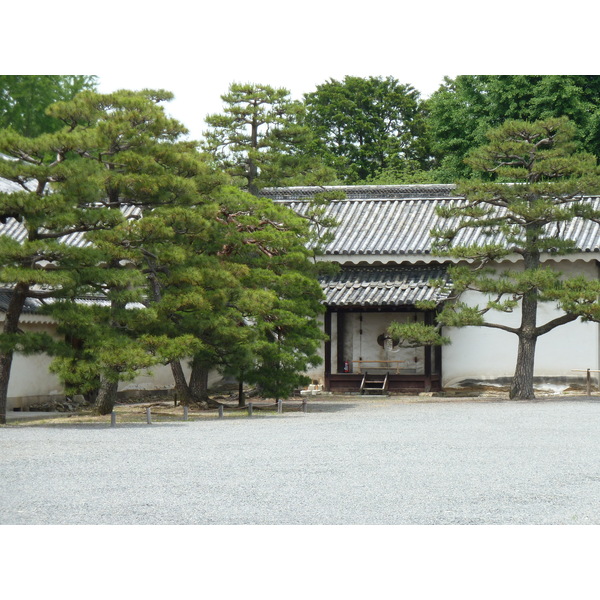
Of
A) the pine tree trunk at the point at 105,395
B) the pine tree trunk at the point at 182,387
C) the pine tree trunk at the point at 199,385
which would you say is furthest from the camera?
the pine tree trunk at the point at 199,385

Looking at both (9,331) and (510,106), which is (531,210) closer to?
(9,331)

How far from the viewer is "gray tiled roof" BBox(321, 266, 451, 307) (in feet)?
73.5

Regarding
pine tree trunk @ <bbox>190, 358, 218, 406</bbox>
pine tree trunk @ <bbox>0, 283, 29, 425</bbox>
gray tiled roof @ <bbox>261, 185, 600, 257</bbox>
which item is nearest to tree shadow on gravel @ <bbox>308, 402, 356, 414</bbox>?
pine tree trunk @ <bbox>190, 358, 218, 406</bbox>

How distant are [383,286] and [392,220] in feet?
9.22

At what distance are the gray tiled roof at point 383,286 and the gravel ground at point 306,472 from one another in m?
7.34

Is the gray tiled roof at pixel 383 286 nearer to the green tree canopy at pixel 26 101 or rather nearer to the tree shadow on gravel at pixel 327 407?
the tree shadow on gravel at pixel 327 407

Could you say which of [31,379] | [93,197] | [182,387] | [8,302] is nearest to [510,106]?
[182,387]

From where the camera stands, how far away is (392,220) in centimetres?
2528

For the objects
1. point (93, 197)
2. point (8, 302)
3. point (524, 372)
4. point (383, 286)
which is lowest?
point (524, 372)

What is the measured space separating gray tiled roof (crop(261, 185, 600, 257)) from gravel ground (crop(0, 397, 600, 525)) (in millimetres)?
9095

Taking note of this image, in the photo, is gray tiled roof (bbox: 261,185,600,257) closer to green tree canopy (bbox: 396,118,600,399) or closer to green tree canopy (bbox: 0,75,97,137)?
green tree canopy (bbox: 396,118,600,399)

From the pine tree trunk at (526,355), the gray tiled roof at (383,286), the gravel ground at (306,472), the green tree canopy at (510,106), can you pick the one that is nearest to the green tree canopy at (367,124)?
the green tree canopy at (510,106)

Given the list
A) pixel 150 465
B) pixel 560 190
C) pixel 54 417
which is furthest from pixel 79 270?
pixel 560 190

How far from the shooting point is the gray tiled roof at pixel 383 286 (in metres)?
22.4
